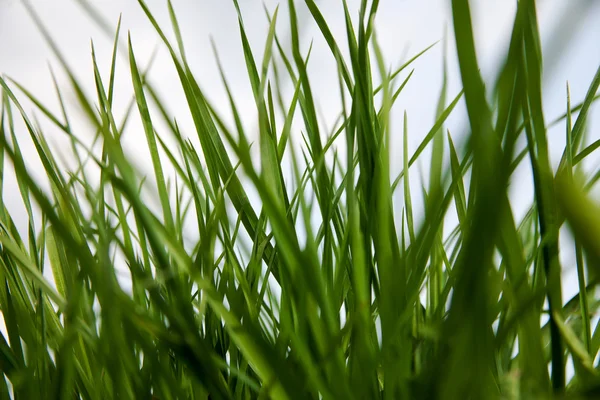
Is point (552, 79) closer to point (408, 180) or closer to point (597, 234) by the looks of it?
point (597, 234)

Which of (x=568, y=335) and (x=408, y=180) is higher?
(x=408, y=180)

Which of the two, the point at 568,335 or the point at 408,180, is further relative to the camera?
the point at 408,180

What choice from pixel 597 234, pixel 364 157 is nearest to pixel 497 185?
pixel 597 234

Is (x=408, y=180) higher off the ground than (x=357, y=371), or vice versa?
(x=408, y=180)

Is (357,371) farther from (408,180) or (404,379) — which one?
(408,180)

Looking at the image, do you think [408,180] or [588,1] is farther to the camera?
[408,180]

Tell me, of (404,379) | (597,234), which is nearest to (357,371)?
(404,379)

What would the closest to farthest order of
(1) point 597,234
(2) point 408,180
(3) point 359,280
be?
(1) point 597,234, (3) point 359,280, (2) point 408,180

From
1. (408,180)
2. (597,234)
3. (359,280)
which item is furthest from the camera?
(408,180)
